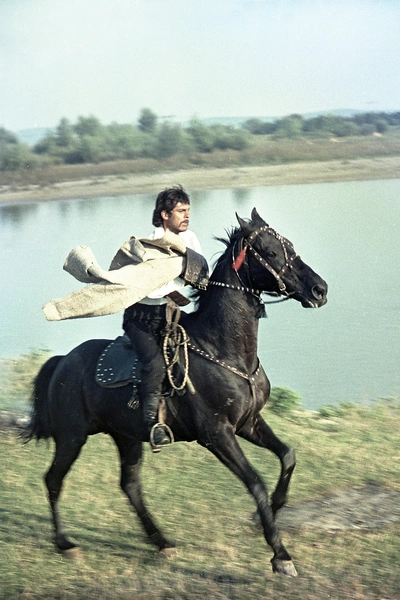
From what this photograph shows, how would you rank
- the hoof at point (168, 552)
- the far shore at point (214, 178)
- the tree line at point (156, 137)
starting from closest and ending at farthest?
the hoof at point (168, 552) → the far shore at point (214, 178) → the tree line at point (156, 137)

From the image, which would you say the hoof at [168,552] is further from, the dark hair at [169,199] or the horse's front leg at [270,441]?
the dark hair at [169,199]

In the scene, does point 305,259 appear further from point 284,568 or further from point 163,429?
point 284,568


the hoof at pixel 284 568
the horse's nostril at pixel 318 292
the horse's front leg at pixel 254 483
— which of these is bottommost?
the hoof at pixel 284 568

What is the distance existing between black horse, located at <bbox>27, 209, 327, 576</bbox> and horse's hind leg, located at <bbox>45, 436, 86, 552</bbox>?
31cm

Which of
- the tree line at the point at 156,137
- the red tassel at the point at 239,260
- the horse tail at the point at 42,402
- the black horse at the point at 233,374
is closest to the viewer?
the black horse at the point at 233,374

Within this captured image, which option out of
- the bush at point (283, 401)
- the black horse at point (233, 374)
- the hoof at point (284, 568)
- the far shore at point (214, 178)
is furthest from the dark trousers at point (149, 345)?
the far shore at point (214, 178)

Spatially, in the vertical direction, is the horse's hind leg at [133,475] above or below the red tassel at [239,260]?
below

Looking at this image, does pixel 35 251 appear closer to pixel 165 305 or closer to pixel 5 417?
pixel 5 417

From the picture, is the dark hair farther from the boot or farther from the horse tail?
the horse tail

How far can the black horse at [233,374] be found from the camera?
6262 mm

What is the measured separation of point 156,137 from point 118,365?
18.7 meters

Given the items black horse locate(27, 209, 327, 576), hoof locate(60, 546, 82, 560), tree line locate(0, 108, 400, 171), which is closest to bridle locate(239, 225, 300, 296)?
black horse locate(27, 209, 327, 576)

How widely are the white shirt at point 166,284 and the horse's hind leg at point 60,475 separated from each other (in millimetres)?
1226

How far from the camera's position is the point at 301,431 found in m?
9.96
